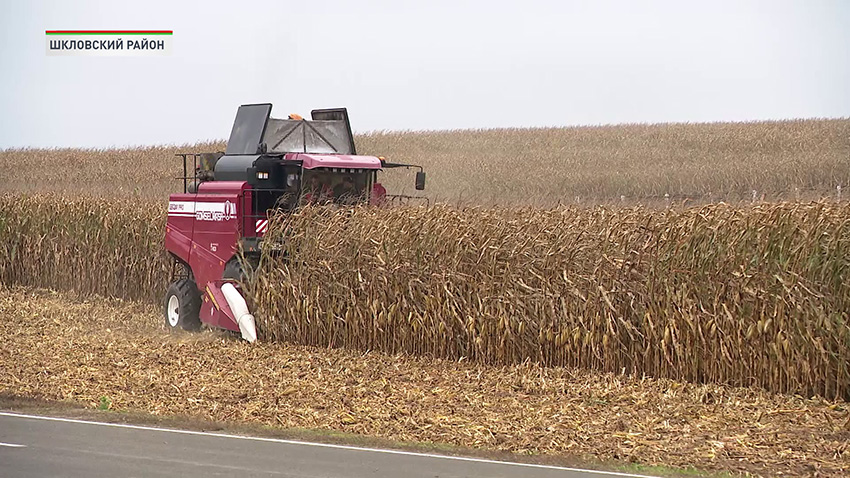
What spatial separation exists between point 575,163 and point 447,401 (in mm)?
29881

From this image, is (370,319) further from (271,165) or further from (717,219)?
(717,219)

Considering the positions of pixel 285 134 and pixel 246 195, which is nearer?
pixel 246 195

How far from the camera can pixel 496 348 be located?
1296cm

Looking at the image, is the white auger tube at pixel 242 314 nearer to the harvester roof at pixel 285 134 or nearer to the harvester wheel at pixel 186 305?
the harvester wheel at pixel 186 305

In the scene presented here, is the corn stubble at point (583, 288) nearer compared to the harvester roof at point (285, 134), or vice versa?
the corn stubble at point (583, 288)

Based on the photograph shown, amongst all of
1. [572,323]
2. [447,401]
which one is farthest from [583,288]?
[447,401]

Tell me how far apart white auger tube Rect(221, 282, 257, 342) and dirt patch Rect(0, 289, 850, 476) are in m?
0.26

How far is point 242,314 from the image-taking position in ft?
48.6

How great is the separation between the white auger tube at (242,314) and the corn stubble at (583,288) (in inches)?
7.2

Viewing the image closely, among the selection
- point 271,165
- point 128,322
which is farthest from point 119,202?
point 271,165

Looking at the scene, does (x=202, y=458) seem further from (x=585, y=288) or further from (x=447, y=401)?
(x=585, y=288)

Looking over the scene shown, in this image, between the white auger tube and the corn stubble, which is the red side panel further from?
the corn stubble

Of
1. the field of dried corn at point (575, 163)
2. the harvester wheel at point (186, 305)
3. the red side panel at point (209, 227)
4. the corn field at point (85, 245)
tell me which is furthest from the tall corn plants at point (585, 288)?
the field of dried corn at point (575, 163)

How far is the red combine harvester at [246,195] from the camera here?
15.1 metres
